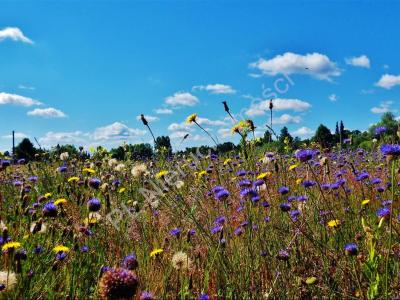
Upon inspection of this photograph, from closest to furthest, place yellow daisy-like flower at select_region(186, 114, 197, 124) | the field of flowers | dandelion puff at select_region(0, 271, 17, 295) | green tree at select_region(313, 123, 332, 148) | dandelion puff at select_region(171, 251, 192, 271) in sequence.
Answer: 1. dandelion puff at select_region(0, 271, 17, 295)
2. the field of flowers
3. dandelion puff at select_region(171, 251, 192, 271)
4. yellow daisy-like flower at select_region(186, 114, 197, 124)
5. green tree at select_region(313, 123, 332, 148)

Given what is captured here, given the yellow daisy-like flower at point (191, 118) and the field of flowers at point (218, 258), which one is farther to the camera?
the yellow daisy-like flower at point (191, 118)

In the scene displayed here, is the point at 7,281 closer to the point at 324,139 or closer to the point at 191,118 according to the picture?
the point at 191,118

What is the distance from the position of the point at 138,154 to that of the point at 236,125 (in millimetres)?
7299

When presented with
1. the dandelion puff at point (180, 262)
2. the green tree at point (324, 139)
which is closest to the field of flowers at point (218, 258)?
the dandelion puff at point (180, 262)

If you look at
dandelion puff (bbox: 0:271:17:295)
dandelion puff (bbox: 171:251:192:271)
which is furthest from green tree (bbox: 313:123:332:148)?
dandelion puff (bbox: 0:271:17:295)

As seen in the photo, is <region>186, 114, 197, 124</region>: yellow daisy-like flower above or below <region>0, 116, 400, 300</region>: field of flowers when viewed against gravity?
above

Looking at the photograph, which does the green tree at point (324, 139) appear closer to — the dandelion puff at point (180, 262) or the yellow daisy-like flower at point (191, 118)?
the yellow daisy-like flower at point (191, 118)

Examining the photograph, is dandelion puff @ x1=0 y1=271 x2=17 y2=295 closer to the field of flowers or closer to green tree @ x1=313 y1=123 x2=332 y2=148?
the field of flowers

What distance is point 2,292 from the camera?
2203mm

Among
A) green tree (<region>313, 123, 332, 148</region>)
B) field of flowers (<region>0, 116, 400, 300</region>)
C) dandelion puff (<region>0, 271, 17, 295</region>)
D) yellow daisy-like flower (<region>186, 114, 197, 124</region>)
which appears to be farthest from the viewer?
green tree (<region>313, 123, 332, 148</region>)

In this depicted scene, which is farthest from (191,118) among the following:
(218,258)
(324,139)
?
(324,139)

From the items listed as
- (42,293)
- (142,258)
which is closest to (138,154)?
(142,258)

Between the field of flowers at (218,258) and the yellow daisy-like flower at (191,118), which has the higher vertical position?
the yellow daisy-like flower at (191,118)

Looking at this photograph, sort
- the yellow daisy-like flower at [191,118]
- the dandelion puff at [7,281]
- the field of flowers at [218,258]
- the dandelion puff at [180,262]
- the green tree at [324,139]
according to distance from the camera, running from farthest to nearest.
Answer: the green tree at [324,139] → the yellow daisy-like flower at [191,118] → the dandelion puff at [180,262] → the field of flowers at [218,258] → the dandelion puff at [7,281]
